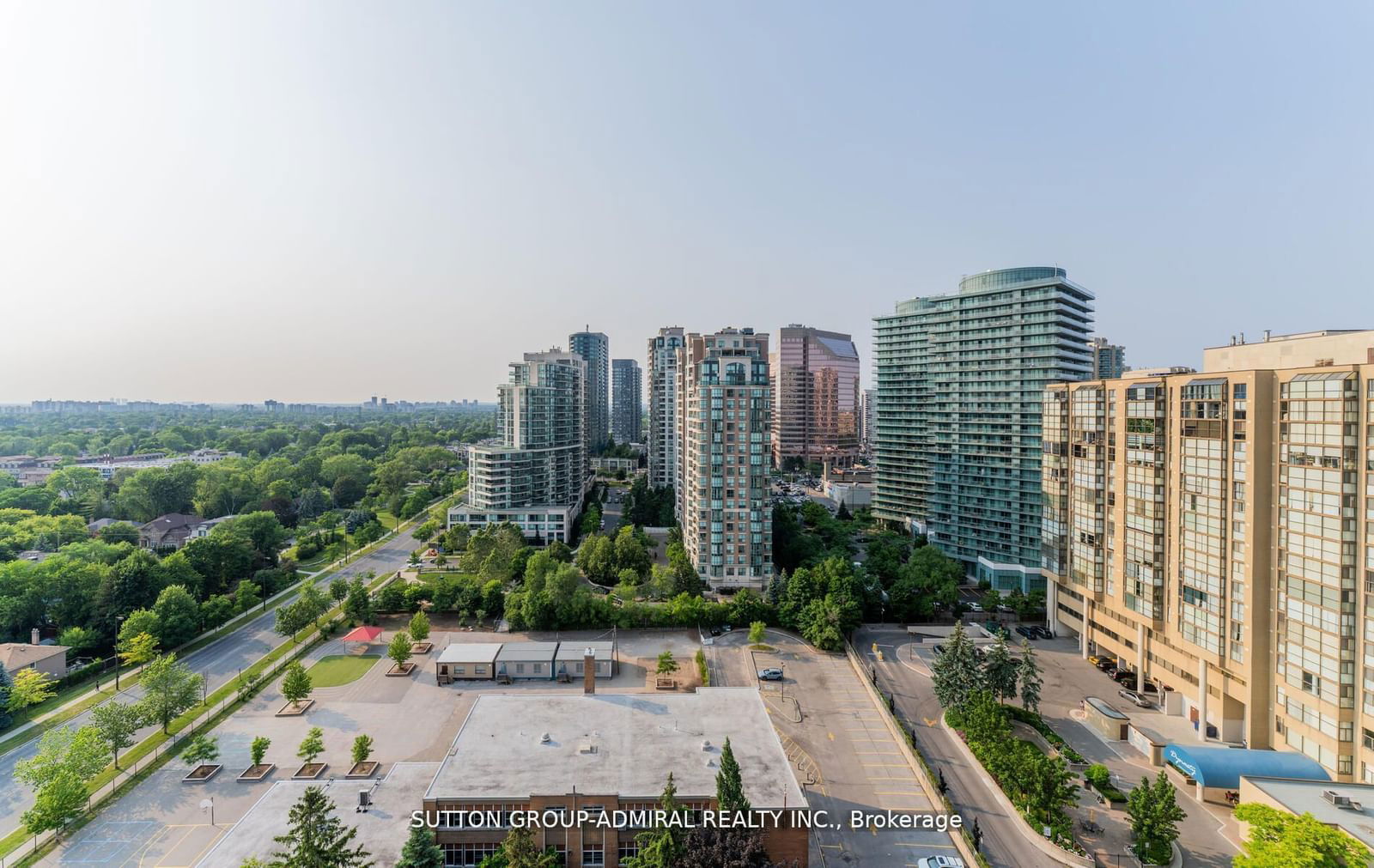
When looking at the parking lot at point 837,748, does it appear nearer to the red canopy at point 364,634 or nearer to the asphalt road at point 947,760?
the asphalt road at point 947,760

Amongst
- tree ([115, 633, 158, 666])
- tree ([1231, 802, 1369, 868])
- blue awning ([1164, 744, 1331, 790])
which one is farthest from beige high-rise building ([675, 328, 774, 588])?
tree ([115, 633, 158, 666])

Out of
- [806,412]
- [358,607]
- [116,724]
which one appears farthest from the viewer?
[806,412]

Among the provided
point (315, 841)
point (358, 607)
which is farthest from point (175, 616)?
point (315, 841)

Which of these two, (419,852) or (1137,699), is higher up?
(419,852)

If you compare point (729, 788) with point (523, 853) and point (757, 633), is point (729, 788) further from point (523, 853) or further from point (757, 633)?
point (757, 633)

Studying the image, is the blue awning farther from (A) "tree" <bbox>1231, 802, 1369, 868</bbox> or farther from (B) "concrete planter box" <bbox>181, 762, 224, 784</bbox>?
(B) "concrete planter box" <bbox>181, 762, 224, 784</bbox>

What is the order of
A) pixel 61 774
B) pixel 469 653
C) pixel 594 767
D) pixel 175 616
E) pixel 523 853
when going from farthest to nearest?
1. pixel 175 616
2. pixel 469 653
3. pixel 61 774
4. pixel 594 767
5. pixel 523 853

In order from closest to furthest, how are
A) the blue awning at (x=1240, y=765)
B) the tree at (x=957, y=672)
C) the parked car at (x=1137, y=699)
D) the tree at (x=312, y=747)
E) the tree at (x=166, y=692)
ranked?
the blue awning at (x=1240, y=765) < the tree at (x=312, y=747) < the tree at (x=166, y=692) < the tree at (x=957, y=672) < the parked car at (x=1137, y=699)

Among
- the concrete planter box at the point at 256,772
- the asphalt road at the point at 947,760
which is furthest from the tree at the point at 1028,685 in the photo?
the concrete planter box at the point at 256,772

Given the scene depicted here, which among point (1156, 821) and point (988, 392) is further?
point (988, 392)
